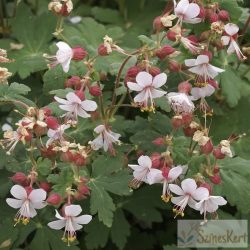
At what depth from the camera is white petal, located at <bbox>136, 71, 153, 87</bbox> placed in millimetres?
1963

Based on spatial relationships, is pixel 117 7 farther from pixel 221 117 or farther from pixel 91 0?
pixel 221 117

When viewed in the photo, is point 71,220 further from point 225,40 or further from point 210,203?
point 225,40

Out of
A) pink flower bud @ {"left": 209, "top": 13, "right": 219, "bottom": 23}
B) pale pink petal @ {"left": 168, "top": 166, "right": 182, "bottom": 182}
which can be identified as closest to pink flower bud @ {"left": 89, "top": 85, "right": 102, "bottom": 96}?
pale pink petal @ {"left": 168, "top": 166, "right": 182, "bottom": 182}

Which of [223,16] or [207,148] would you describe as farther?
[223,16]

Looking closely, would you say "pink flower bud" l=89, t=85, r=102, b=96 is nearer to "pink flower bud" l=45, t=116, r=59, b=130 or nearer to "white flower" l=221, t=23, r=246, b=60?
"pink flower bud" l=45, t=116, r=59, b=130

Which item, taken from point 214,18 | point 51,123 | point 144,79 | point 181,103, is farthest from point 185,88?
point 51,123

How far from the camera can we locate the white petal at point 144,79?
196 centimetres

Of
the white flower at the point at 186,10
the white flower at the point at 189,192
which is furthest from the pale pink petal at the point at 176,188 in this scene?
the white flower at the point at 186,10

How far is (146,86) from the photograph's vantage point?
2000mm

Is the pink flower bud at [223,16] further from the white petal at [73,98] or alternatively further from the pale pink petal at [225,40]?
the white petal at [73,98]

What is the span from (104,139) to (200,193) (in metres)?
0.48

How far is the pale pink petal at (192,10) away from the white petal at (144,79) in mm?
287

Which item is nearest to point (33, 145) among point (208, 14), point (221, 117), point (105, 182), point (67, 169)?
point (67, 169)

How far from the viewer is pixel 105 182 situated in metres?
2.17
